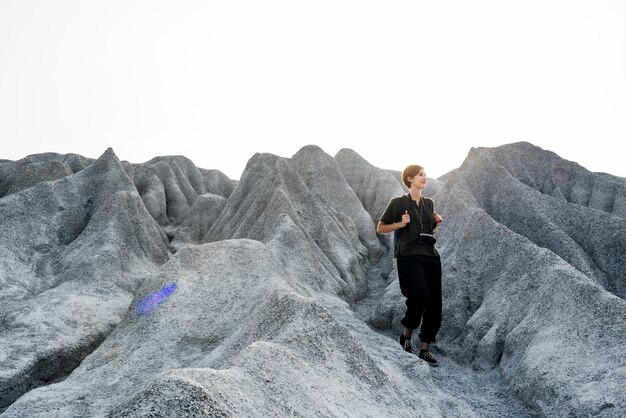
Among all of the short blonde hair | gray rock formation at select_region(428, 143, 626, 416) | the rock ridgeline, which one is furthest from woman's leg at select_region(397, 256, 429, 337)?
gray rock formation at select_region(428, 143, 626, 416)

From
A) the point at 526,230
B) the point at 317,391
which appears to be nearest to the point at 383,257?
the point at 526,230

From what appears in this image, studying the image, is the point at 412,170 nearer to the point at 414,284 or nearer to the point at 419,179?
the point at 419,179

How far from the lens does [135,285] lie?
1511cm

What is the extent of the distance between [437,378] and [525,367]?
156 centimetres

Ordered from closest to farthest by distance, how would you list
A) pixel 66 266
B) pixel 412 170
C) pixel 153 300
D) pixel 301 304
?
pixel 301 304 < pixel 412 170 < pixel 153 300 < pixel 66 266

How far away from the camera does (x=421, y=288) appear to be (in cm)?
857

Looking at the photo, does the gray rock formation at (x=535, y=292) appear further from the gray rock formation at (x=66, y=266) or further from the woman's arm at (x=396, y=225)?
the gray rock formation at (x=66, y=266)

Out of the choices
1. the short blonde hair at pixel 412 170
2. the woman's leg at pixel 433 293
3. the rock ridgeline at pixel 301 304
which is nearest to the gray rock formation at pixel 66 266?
the rock ridgeline at pixel 301 304

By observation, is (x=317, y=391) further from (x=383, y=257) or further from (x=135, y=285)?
(x=383, y=257)

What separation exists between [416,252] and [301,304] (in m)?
2.38

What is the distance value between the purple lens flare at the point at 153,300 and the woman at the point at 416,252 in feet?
16.9

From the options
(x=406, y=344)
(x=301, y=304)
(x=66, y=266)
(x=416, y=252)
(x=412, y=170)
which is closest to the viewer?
(x=301, y=304)

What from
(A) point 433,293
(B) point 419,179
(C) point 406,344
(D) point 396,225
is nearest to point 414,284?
(A) point 433,293

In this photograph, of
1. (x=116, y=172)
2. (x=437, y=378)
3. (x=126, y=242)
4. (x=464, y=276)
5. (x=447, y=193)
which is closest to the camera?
(x=437, y=378)
